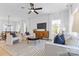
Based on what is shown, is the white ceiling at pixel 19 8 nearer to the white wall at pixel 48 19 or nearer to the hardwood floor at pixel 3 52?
the white wall at pixel 48 19

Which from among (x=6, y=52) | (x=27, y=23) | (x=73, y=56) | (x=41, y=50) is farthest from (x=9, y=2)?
(x=73, y=56)

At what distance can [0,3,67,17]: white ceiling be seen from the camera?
217cm

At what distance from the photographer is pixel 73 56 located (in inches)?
86.1

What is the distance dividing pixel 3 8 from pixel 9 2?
6.8 inches

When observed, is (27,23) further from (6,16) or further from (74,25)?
(74,25)

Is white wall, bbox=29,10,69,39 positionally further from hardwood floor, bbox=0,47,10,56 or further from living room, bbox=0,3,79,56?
hardwood floor, bbox=0,47,10,56

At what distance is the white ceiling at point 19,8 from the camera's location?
7.11 feet

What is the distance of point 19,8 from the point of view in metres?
2.18

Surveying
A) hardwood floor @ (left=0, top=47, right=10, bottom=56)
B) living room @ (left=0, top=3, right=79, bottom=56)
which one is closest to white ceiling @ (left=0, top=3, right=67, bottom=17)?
living room @ (left=0, top=3, right=79, bottom=56)

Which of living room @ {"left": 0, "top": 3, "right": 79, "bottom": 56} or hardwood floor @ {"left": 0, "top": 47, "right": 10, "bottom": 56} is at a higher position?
living room @ {"left": 0, "top": 3, "right": 79, "bottom": 56}

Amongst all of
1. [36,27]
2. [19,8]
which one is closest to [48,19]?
[36,27]

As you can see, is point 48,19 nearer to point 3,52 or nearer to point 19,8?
point 19,8

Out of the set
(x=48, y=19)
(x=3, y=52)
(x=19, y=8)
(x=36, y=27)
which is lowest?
Result: (x=3, y=52)

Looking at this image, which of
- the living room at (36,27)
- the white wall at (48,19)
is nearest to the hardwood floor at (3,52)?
the living room at (36,27)
